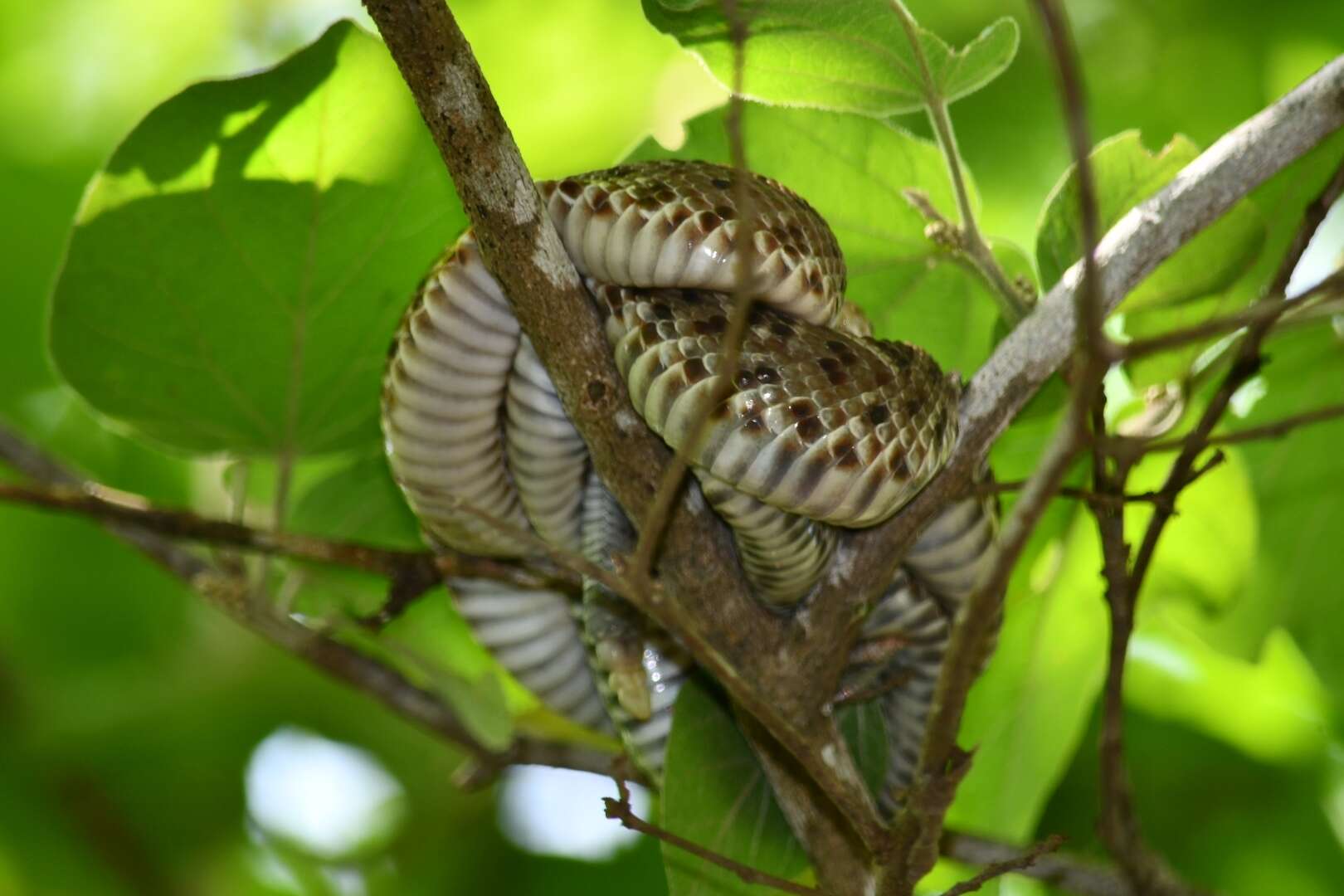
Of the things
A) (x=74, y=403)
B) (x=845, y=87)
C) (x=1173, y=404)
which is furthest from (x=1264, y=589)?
(x=74, y=403)

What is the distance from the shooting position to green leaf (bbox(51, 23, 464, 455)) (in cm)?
207

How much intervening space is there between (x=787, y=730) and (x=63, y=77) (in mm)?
2819

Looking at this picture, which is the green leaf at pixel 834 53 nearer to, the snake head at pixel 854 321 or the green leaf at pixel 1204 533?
the snake head at pixel 854 321

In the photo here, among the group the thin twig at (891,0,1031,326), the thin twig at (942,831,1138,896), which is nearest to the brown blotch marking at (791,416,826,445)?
the thin twig at (891,0,1031,326)

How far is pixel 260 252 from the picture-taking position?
7.27ft

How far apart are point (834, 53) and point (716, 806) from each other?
114 cm

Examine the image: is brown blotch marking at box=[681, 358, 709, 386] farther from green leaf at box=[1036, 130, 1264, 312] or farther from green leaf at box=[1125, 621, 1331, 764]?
green leaf at box=[1125, 621, 1331, 764]

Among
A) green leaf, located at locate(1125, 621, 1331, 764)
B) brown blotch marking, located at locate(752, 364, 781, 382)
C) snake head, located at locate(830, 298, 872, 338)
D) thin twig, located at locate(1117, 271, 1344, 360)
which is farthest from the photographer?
green leaf, located at locate(1125, 621, 1331, 764)

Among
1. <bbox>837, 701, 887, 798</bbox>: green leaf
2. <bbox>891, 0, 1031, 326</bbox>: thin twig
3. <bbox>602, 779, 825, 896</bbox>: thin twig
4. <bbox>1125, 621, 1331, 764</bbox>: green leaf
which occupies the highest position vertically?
<bbox>1125, 621, 1331, 764</bbox>: green leaf

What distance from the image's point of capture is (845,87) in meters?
2.03

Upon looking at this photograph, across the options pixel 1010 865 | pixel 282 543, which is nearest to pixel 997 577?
pixel 1010 865

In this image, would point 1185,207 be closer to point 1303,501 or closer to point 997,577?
point 997,577

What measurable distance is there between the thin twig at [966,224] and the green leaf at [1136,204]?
103 millimetres

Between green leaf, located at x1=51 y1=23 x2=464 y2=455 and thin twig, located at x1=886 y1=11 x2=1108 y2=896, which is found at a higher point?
green leaf, located at x1=51 y1=23 x2=464 y2=455
